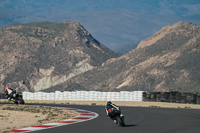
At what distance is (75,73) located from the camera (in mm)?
132125

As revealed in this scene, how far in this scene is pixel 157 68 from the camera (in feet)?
344

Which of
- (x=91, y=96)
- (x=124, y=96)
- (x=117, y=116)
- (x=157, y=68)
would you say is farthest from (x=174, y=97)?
(x=157, y=68)

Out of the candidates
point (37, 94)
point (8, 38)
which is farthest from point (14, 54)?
point (37, 94)

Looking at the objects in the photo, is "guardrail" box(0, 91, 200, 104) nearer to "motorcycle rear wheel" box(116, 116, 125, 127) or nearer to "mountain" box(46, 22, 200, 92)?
"motorcycle rear wheel" box(116, 116, 125, 127)

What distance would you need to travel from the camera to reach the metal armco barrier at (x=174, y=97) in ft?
150

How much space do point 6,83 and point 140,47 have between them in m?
36.6

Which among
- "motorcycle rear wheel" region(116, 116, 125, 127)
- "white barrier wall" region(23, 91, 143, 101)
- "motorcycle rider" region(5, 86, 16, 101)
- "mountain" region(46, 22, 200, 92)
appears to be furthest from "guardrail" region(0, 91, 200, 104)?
"mountain" region(46, 22, 200, 92)

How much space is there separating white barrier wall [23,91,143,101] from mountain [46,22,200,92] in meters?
31.2

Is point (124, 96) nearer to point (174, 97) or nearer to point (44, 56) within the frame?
point (174, 97)

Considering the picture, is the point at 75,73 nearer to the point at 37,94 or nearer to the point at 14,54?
the point at 14,54

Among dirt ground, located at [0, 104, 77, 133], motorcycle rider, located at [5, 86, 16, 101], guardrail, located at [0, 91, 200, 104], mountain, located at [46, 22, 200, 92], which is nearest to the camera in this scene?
dirt ground, located at [0, 104, 77, 133]

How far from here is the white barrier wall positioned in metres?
53.5

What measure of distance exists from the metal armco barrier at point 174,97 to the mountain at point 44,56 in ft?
258

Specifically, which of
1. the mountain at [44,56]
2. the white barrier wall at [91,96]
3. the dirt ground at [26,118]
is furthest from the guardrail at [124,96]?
the mountain at [44,56]
